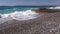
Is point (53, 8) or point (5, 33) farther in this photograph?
point (53, 8)

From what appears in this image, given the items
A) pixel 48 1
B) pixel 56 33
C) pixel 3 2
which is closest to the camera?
pixel 56 33

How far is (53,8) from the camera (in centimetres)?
311

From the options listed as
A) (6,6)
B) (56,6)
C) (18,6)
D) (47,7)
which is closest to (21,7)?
(18,6)

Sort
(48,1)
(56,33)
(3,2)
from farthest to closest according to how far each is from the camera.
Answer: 1. (48,1)
2. (3,2)
3. (56,33)

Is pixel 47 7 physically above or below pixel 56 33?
below

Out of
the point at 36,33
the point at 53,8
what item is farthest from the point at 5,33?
the point at 53,8

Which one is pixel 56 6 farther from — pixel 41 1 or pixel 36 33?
pixel 36 33

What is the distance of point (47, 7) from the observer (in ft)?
10.4

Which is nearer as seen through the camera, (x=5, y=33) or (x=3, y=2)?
(x=5, y=33)

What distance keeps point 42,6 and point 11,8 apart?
32.5 inches

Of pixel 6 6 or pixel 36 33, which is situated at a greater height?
pixel 36 33

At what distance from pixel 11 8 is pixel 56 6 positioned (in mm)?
1232

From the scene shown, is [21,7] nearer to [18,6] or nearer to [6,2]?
[18,6]

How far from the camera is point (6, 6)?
3.04m
